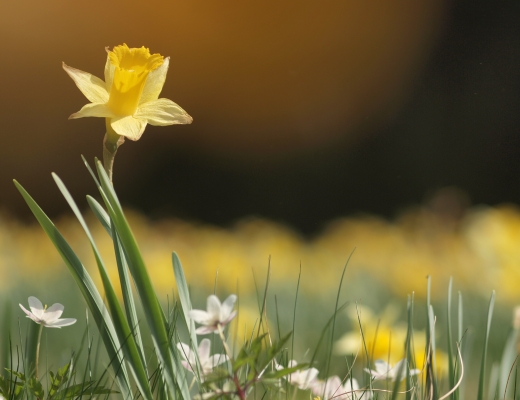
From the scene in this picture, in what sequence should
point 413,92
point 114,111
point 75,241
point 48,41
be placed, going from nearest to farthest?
point 114,111
point 75,241
point 48,41
point 413,92

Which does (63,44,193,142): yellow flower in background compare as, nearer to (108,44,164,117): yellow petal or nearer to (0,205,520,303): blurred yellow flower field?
(108,44,164,117): yellow petal

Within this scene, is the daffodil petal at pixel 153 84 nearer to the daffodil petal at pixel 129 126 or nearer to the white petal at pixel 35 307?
the daffodil petal at pixel 129 126

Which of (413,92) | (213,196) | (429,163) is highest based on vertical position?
(413,92)

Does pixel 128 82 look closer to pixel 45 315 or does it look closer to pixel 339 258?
pixel 45 315

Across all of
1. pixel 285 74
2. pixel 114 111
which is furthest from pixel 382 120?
pixel 114 111

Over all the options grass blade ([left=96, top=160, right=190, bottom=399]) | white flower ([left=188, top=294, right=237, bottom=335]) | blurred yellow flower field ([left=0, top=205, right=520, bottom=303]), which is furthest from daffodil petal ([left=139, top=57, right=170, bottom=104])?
blurred yellow flower field ([left=0, top=205, right=520, bottom=303])

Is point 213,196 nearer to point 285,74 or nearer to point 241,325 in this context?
point 285,74

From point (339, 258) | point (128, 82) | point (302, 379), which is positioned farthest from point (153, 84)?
point (339, 258)
